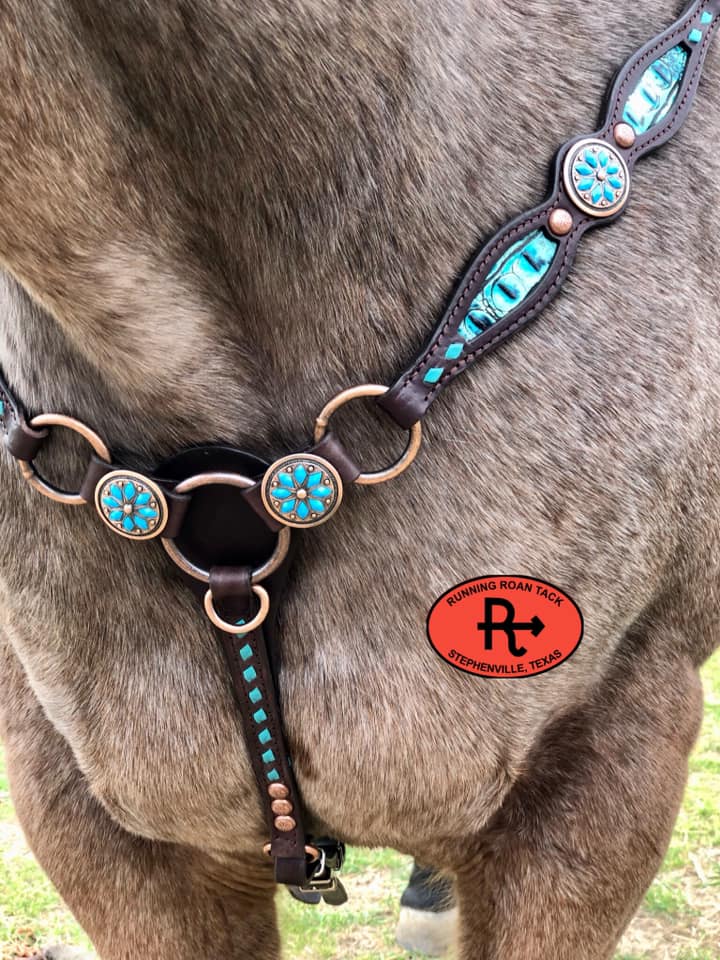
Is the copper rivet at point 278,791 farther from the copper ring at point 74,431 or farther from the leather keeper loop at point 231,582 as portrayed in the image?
the copper ring at point 74,431

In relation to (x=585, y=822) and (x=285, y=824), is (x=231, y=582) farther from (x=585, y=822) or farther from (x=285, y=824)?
(x=585, y=822)

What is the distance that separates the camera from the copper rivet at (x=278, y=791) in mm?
989

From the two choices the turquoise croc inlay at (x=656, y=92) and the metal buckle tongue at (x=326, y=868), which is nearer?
the turquoise croc inlay at (x=656, y=92)

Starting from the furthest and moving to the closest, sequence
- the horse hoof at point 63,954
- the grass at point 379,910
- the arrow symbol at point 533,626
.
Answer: the grass at point 379,910 → the horse hoof at point 63,954 → the arrow symbol at point 533,626

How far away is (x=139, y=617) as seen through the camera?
98 centimetres

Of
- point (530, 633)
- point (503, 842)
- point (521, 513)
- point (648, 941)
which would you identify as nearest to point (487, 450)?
point (521, 513)

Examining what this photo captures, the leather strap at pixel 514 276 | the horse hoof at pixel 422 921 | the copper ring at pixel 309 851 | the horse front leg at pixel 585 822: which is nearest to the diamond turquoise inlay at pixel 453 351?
the leather strap at pixel 514 276

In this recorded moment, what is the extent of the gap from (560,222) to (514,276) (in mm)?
59

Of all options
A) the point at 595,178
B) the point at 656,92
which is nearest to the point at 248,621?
the point at 595,178

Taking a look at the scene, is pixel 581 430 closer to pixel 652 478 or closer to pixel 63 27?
pixel 652 478

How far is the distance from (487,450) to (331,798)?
328 millimetres

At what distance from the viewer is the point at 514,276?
3.06 feet

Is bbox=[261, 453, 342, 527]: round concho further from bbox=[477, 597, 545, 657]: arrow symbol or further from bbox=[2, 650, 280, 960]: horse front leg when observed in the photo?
bbox=[2, 650, 280, 960]: horse front leg

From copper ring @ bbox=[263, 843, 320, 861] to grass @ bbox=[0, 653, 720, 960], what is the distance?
1096mm
